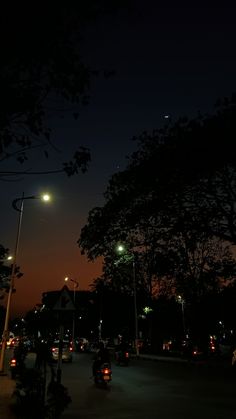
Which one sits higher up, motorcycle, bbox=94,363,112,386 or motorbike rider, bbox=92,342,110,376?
motorbike rider, bbox=92,342,110,376

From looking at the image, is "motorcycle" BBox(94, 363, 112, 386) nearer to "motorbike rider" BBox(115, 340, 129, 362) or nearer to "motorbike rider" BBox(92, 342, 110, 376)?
"motorbike rider" BBox(92, 342, 110, 376)

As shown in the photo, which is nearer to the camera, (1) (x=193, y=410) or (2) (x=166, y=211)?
(1) (x=193, y=410)

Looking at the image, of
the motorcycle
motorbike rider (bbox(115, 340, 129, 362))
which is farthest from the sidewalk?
motorbike rider (bbox(115, 340, 129, 362))

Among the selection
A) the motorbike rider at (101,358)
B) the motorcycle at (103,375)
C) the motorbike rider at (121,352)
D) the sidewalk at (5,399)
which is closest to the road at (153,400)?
the motorcycle at (103,375)

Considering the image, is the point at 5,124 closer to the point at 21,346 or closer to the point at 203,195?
the point at 21,346

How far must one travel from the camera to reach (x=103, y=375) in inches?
731

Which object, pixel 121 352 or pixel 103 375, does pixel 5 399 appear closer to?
pixel 103 375

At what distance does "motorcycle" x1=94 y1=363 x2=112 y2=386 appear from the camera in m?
18.5

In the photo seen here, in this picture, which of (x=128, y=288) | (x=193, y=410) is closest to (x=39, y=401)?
(x=193, y=410)

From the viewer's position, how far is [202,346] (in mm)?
45969

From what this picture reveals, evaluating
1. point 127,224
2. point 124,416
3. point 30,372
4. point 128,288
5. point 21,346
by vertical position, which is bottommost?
point 124,416

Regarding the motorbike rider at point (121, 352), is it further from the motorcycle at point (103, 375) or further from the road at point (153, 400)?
the motorcycle at point (103, 375)

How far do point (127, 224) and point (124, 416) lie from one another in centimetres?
1535

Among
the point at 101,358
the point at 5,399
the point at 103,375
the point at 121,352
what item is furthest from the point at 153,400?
the point at 121,352
